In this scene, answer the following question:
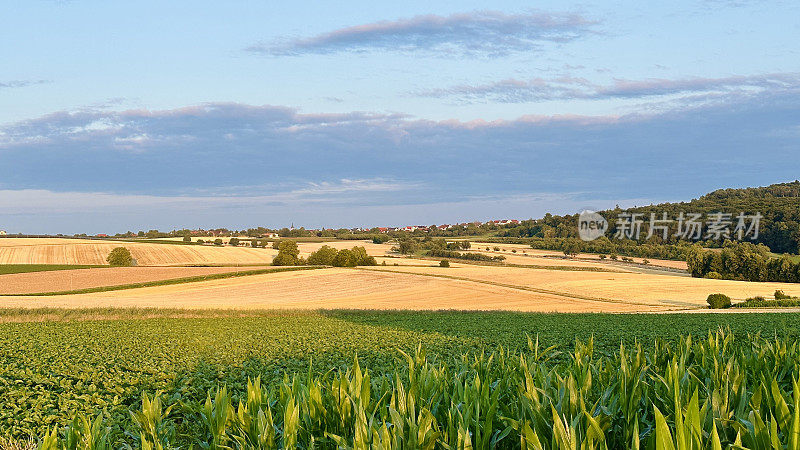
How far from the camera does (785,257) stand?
85.6 meters

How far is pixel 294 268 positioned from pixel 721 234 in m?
82.4

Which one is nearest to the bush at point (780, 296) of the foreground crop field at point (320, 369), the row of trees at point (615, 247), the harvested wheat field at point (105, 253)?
the foreground crop field at point (320, 369)

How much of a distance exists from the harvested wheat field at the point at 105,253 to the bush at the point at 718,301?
5489cm

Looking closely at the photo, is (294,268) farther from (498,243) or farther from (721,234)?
(721,234)

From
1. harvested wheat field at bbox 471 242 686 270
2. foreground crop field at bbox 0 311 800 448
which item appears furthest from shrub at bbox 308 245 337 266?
foreground crop field at bbox 0 311 800 448

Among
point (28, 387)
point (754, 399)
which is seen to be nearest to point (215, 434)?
point (754, 399)

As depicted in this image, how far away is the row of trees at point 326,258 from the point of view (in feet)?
284

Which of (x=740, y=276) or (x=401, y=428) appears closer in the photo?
(x=401, y=428)

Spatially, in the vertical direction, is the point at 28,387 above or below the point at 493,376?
below

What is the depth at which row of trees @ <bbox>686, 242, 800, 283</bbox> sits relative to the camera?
83.3 meters

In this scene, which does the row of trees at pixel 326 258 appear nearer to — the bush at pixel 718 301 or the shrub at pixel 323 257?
the shrub at pixel 323 257

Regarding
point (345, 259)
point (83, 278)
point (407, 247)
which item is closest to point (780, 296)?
point (345, 259)

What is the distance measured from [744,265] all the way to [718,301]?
36293mm

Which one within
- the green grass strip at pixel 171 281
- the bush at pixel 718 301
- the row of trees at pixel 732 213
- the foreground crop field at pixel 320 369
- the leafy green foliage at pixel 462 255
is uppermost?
the row of trees at pixel 732 213
